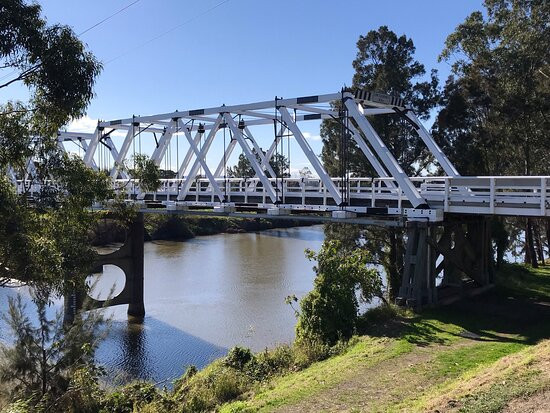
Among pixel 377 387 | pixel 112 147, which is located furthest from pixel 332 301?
pixel 112 147

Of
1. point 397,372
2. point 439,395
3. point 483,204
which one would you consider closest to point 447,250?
point 483,204

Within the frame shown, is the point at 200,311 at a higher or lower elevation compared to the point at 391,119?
lower

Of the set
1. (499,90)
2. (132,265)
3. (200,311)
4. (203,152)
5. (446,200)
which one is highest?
(499,90)

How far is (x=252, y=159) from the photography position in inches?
731

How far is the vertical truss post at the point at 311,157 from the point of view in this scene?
1630 centimetres

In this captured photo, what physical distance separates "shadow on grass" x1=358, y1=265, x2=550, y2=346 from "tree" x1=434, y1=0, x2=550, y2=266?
887cm

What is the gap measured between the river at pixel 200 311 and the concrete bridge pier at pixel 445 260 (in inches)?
275

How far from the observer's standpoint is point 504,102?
21.8 meters

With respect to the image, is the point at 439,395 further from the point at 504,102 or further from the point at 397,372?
the point at 504,102

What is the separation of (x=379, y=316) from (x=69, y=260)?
7.85 meters

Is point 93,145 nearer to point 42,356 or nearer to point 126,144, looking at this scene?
point 126,144

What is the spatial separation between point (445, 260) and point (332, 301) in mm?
5220

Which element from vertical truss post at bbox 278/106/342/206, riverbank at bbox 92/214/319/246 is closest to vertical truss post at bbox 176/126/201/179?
vertical truss post at bbox 278/106/342/206

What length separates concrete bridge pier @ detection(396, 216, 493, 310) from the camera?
14.0 metres
